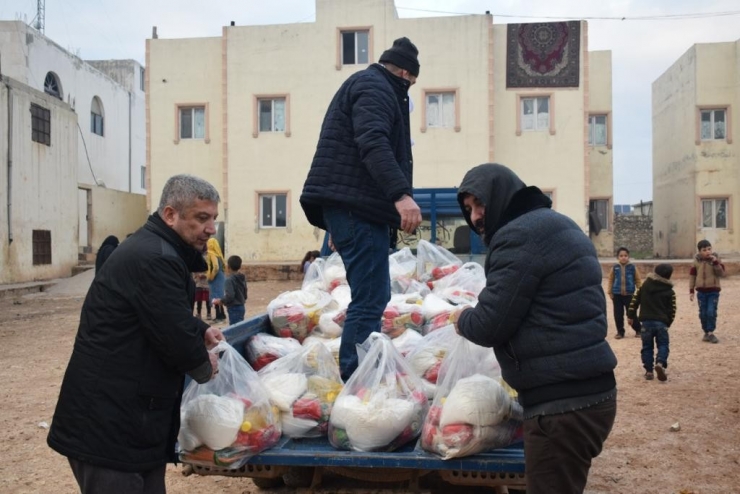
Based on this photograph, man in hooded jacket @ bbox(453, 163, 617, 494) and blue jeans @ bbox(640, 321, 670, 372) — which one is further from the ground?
man in hooded jacket @ bbox(453, 163, 617, 494)

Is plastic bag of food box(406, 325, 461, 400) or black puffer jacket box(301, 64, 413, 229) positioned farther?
plastic bag of food box(406, 325, 461, 400)

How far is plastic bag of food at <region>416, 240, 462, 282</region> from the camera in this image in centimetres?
567

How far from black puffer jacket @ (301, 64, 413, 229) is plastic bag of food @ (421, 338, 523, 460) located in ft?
2.91

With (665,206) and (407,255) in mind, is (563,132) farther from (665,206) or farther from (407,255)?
(407,255)

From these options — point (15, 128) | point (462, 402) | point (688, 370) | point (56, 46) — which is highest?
point (56, 46)

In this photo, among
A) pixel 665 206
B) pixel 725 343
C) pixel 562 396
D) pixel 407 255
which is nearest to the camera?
pixel 562 396

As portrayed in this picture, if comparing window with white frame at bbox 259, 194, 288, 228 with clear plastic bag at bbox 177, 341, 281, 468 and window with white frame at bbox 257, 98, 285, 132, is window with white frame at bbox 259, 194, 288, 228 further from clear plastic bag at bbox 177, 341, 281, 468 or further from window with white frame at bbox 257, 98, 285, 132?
clear plastic bag at bbox 177, 341, 281, 468

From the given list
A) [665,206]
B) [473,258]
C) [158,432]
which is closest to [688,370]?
[473,258]

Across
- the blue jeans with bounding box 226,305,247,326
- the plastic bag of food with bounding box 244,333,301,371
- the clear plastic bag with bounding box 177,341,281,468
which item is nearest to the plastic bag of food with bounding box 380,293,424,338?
the plastic bag of food with bounding box 244,333,301,371

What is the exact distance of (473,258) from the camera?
302 inches

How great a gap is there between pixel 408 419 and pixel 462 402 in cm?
27

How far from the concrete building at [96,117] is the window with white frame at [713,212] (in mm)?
21259

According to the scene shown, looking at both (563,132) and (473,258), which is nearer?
(473,258)

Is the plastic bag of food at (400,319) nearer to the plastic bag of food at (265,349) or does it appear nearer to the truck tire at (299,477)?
the plastic bag of food at (265,349)
